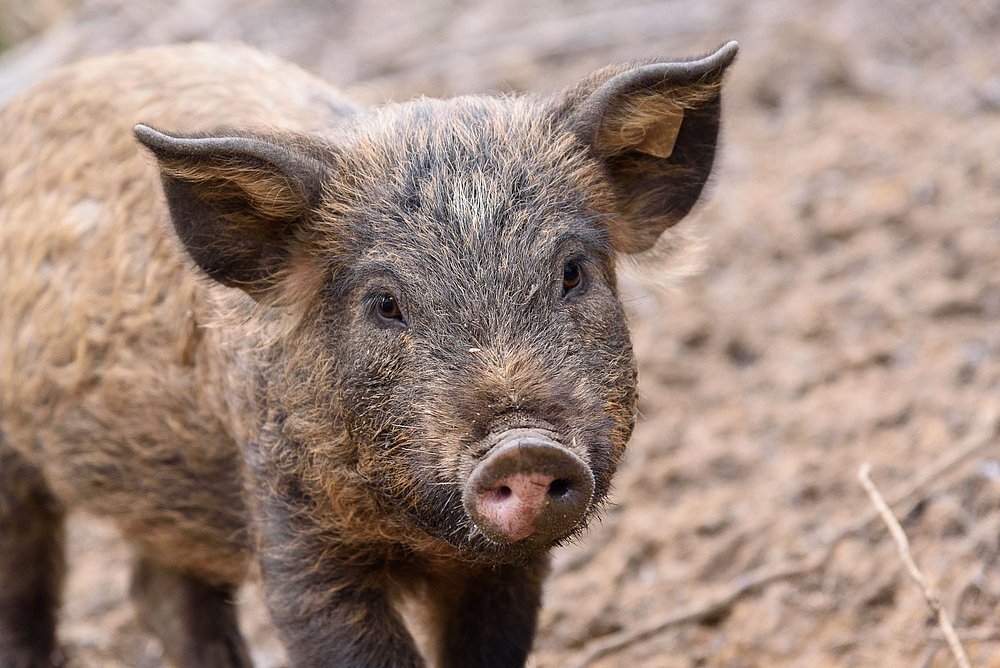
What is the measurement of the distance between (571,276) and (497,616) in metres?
1.27

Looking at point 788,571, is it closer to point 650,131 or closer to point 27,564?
point 650,131

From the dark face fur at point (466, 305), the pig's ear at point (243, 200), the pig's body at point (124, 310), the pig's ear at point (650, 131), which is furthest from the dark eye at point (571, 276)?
the pig's body at point (124, 310)

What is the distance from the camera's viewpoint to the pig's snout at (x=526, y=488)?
3.28 meters

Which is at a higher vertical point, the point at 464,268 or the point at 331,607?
the point at 464,268

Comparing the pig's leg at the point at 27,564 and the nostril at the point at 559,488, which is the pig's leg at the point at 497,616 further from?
the pig's leg at the point at 27,564

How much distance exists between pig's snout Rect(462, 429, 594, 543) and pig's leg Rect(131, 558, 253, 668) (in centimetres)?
271

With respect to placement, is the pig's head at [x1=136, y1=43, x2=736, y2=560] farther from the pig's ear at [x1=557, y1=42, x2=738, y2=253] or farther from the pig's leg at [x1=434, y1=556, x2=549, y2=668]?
the pig's leg at [x1=434, y1=556, x2=549, y2=668]

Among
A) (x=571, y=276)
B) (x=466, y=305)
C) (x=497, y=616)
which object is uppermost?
(x=571, y=276)

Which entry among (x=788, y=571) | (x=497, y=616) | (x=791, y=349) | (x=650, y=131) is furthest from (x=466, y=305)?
(x=791, y=349)

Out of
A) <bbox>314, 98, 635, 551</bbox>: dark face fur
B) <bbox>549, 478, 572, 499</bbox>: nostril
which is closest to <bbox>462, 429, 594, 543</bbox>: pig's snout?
<bbox>549, 478, 572, 499</bbox>: nostril

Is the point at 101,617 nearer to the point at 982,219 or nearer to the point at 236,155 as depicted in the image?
the point at 236,155

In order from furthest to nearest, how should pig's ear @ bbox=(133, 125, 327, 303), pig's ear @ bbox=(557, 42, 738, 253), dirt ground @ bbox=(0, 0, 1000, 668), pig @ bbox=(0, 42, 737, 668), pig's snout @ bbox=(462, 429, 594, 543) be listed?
dirt ground @ bbox=(0, 0, 1000, 668) → pig's ear @ bbox=(557, 42, 738, 253) → pig's ear @ bbox=(133, 125, 327, 303) → pig @ bbox=(0, 42, 737, 668) → pig's snout @ bbox=(462, 429, 594, 543)

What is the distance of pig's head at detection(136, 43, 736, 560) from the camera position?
3516 mm

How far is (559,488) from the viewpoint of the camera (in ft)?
11.0
